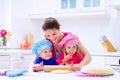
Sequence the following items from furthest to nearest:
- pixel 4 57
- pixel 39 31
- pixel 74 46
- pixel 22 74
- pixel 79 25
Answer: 1. pixel 39 31
2. pixel 79 25
3. pixel 4 57
4. pixel 74 46
5. pixel 22 74

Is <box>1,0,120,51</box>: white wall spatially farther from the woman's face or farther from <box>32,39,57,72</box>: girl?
<box>32,39,57,72</box>: girl

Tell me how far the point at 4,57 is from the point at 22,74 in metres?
2.00

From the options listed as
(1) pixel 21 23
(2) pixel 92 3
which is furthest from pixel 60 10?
(1) pixel 21 23

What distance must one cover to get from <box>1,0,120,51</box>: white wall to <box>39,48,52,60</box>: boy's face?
2.29 m

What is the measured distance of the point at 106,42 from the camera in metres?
3.28

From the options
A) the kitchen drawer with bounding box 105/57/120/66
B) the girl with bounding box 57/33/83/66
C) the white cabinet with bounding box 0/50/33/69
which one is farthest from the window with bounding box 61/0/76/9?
the girl with bounding box 57/33/83/66

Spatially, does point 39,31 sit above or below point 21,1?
below

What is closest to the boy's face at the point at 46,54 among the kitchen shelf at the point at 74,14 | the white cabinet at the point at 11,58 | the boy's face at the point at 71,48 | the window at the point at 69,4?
the boy's face at the point at 71,48

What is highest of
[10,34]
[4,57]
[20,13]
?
[20,13]

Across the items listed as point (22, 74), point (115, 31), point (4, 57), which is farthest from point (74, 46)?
point (115, 31)

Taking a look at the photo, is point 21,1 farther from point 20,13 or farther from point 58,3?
point 58,3

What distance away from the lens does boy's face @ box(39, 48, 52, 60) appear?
1.38 m

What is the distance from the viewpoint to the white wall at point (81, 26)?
359 cm

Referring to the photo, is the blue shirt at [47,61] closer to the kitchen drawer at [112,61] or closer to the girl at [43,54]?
the girl at [43,54]
